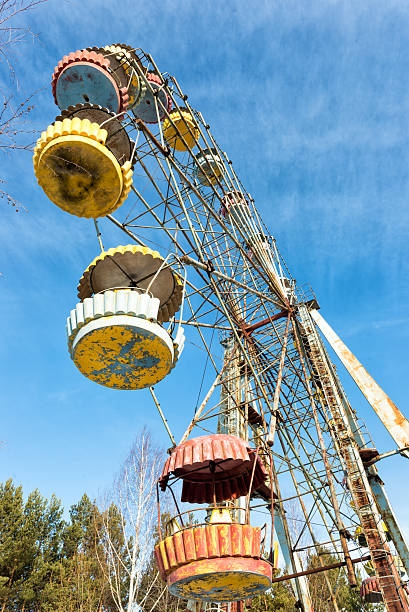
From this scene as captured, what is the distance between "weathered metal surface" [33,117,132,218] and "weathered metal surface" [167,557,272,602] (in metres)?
4.76

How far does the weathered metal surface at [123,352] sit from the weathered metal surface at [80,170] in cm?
168

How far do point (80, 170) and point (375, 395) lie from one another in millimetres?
10878

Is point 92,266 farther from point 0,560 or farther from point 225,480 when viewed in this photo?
point 0,560

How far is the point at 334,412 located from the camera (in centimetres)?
1446

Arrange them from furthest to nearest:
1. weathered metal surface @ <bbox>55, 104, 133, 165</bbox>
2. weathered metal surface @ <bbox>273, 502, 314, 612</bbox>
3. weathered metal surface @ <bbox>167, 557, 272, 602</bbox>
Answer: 1. weathered metal surface @ <bbox>273, 502, 314, 612</bbox>
2. weathered metal surface @ <bbox>55, 104, 133, 165</bbox>
3. weathered metal surface @ <bbox>167, 557, 272, 602</bbox>

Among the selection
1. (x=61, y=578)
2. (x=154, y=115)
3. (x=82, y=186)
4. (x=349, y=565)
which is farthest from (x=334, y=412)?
(x=61, y=578)

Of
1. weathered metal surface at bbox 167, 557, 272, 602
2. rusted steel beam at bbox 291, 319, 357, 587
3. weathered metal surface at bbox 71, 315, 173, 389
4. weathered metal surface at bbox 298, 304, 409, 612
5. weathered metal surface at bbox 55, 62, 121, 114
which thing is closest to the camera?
weathered metal surface at bbox 71, 315, 173, 389

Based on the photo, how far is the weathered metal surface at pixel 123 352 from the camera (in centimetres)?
531

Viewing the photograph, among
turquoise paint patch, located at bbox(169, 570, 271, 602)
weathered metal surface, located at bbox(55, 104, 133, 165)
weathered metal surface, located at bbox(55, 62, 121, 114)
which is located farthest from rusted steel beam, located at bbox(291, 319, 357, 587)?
weathered metal surface, located at bbox(55, 62, 121, 114)

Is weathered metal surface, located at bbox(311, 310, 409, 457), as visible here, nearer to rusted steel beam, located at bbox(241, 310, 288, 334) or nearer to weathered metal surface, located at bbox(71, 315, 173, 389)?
rusted steel beam, located at bbox(241, 310, 288, 334)

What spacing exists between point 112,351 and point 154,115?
7.71 m

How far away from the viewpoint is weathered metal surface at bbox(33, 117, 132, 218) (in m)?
5.33

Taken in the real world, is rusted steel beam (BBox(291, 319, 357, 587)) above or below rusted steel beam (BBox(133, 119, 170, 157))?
below

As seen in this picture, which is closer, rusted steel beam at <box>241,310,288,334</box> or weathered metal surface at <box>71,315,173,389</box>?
weathered metal surface at <box>71,315,173,389</box>
